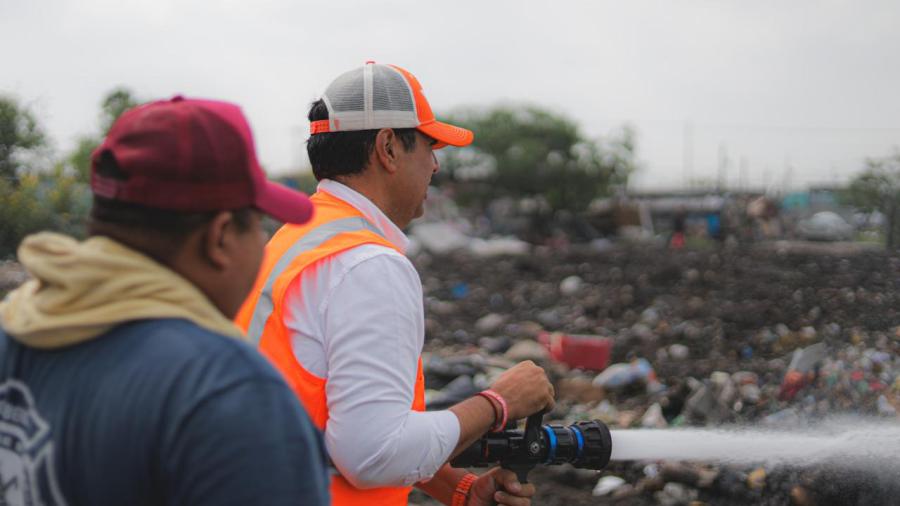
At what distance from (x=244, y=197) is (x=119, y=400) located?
0.95 ft

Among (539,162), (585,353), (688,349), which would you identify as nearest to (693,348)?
(688,349)

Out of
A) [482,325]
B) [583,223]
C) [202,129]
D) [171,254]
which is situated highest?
[202,129]

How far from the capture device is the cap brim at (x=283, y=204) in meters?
1.11

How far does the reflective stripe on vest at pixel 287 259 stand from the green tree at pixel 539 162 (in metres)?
33.9

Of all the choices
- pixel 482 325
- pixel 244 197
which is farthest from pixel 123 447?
pixel 482 325

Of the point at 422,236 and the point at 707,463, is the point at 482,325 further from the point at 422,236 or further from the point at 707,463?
the point at 422,236

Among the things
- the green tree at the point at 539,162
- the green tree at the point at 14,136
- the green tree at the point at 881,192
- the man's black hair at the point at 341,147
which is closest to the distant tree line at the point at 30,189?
the green tree at the point at 14,136

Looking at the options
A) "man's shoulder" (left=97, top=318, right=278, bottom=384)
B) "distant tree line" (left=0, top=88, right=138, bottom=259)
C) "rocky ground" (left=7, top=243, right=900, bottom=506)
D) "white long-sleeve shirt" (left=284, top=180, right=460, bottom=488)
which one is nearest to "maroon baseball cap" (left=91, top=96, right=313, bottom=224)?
"man's shoulder" (left=97, top=318, right=278, bottom=384)

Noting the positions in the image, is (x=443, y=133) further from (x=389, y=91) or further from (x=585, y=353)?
(x=585, y=353)

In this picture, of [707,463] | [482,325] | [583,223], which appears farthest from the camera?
[583,223]

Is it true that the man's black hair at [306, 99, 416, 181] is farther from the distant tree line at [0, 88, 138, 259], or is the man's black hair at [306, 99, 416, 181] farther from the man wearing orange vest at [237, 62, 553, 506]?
the distant tree line at [0, 88, 138, 259]

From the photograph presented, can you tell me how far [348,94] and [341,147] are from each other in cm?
12

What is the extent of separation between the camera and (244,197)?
107 centimetres

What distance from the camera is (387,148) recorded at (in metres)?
1.89
